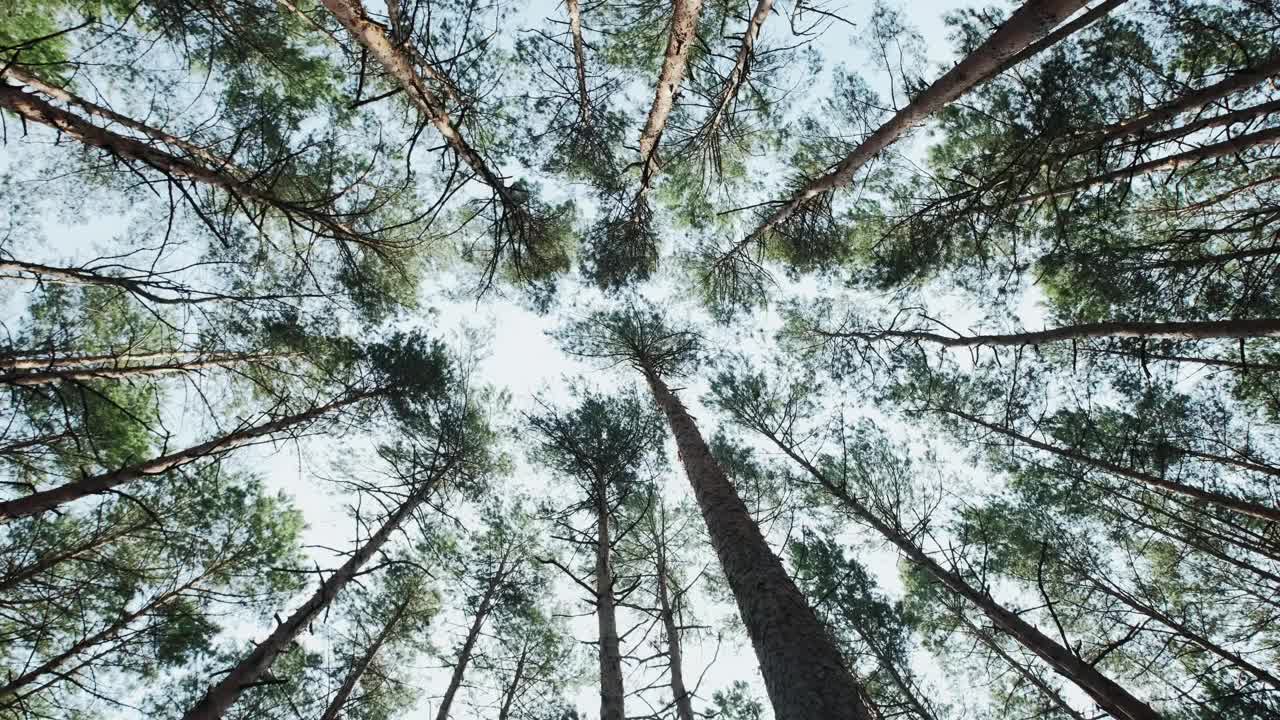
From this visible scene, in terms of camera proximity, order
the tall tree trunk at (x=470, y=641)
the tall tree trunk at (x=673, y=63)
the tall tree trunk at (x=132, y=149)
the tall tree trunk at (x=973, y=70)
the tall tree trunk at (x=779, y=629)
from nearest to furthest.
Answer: the tall tree trunk at (x=132, y=149)
the tall tree trunk at (x=779, y=629)
the tall tree trunk at (x=973, y=70)
the tall tree trunk at (x=673, y=63)
the tall tree trunk at (x=470, y=641)

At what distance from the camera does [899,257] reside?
6.59 m

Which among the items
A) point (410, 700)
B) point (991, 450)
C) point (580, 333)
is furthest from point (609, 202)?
point (410, 700)

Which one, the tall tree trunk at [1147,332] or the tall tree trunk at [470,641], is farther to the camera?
the tall tree trunk at [470,641]

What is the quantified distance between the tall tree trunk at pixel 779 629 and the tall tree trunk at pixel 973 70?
113 inches

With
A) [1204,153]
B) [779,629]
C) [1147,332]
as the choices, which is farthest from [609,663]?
[1204,153]

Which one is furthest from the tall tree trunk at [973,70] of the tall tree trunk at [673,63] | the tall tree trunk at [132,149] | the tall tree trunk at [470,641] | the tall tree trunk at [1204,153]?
the tall tree trunk at [470,641]

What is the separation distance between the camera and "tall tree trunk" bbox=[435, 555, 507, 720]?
7.20 metres

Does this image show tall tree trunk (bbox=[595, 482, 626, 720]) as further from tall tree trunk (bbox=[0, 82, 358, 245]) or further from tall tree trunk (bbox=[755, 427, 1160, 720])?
tall tree trunk (bbox=[0, 82, 358, 245])

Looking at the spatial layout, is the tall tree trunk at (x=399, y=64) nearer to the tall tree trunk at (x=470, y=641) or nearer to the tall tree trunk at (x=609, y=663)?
the tall tree trunk at (x=609, y=663)

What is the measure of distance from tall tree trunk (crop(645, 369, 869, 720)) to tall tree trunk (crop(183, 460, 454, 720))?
2787 mm

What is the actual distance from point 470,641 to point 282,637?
449cm

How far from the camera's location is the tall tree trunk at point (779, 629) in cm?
234

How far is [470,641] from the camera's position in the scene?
7.69 m

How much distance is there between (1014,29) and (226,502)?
34.2ft
